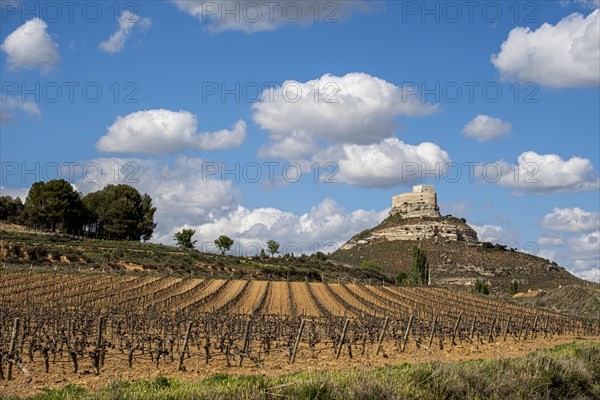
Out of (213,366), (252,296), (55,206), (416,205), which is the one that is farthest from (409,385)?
(416,205)

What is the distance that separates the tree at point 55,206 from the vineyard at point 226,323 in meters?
37.7

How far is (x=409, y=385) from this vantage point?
13602 millimetres

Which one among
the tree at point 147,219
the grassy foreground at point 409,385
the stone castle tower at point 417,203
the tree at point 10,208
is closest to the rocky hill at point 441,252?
the stone castle tower at point 417,203

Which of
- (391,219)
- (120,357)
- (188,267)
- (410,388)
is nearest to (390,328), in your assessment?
(120,357)

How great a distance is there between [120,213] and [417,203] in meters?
96.0

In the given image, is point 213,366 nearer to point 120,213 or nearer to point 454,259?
point 120,213

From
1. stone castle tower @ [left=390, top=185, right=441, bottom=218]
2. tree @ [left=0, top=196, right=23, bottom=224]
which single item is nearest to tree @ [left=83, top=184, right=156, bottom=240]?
tree @ [left=0, top=196, right=23, bottom=224]

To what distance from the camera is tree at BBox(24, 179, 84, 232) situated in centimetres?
9138

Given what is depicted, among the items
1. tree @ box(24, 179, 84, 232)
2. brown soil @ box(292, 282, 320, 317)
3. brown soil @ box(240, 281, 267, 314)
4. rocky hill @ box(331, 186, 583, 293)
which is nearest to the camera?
brown soil @ box(292, 282, 320, 317)

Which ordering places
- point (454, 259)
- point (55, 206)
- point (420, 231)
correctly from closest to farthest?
1. point (55, 206)
2. point (454, 259)
3. point (420, 231)

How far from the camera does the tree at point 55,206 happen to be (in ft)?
300

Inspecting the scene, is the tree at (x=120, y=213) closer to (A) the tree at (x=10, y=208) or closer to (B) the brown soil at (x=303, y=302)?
(A) the tree at (x=10, y=208)

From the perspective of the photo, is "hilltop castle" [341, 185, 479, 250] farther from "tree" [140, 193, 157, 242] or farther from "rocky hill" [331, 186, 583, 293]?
"tree" [140, 193, 157, 242]

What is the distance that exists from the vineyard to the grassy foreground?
217 inches
